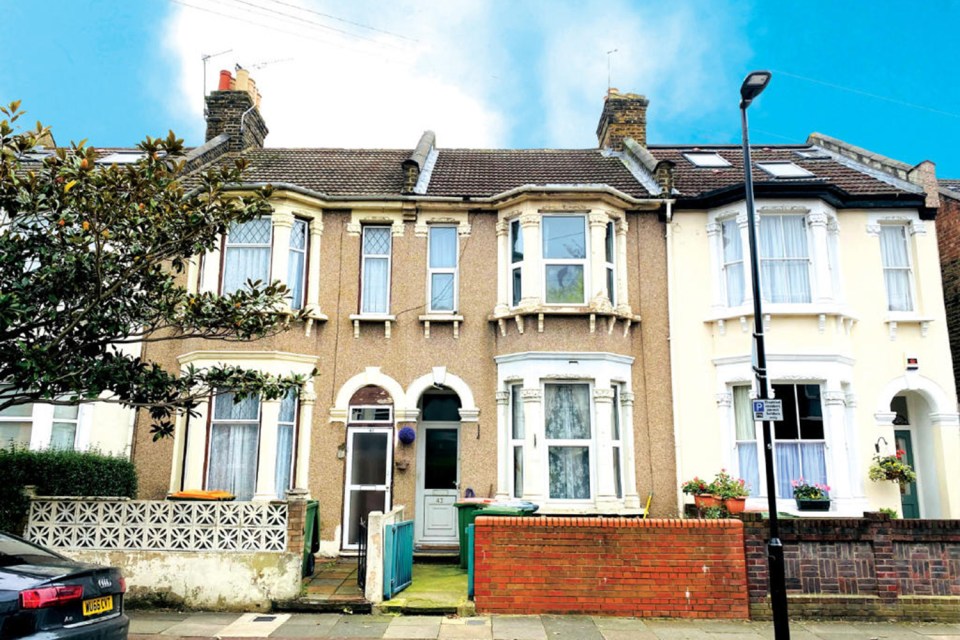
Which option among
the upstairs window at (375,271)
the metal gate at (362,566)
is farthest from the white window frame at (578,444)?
the upstairs window at (375,271)

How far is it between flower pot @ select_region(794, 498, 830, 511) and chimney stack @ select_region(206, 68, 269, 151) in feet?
47.8

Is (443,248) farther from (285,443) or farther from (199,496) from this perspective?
(199,496)

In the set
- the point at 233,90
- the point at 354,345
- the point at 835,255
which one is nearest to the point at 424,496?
the point at 354,345

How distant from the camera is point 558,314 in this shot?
40.8 feet

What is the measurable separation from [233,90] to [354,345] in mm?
8484

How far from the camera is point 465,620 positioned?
8266 millimetres

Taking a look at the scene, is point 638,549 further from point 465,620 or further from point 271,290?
point 271,290

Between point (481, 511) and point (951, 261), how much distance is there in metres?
13.0

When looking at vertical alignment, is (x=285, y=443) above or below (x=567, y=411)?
A: below

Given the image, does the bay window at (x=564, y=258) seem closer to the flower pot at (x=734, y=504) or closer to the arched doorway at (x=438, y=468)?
the arched doorway at (x=438, y=468)

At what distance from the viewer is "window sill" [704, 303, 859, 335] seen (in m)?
12.4

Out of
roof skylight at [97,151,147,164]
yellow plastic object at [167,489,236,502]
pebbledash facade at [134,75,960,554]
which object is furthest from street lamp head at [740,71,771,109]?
roof skylight at [97,151,147,164]

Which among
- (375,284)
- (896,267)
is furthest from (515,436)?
(896,267)

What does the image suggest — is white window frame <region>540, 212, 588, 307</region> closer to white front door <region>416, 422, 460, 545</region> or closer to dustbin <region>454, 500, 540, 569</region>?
white front door <region>416, 422, 460, 545</region>
